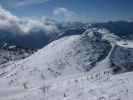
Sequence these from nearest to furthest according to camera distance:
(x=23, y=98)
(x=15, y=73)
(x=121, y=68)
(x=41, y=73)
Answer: (x=23, y=98) < (x=121, y=68) < (x=41, y=73) < (x=15, y=73)

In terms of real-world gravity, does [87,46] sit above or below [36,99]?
above

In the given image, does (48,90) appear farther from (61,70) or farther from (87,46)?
(87,46)

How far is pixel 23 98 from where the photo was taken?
226 feet

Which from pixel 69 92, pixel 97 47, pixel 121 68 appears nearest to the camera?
pixel 69 92

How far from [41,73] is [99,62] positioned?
28.3 meters

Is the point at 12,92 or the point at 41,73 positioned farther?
the point at 41,73

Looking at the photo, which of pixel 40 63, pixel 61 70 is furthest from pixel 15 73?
pixel 61 70

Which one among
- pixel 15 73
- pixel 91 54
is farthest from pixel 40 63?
pixel 91 54

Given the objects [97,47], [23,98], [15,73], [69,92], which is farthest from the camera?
[97,47]

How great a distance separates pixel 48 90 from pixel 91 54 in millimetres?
48664

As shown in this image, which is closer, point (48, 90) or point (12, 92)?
point (48, 90)

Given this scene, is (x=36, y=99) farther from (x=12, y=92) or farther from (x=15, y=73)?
(x=15, y=73)

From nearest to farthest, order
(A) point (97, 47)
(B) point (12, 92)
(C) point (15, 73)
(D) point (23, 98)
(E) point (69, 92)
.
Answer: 1. (E) point (69, 92)
2. (D) point (23, 98)
3. (B) point (12, 92)
4. (C) point (15, 73)
5. (A) point (97, 47)

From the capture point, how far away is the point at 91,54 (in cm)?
11569
